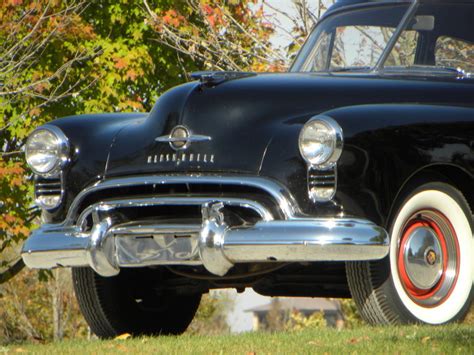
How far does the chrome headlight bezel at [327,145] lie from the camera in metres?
5.65

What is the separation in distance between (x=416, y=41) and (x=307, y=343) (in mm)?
2486

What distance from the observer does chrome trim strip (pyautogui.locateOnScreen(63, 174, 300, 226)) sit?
5672 mm

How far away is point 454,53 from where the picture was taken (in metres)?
7.06

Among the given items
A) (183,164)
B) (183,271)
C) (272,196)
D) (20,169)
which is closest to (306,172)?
(272,196)

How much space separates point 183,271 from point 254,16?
9.18 meters

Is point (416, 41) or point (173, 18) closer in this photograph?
point (416, 41)

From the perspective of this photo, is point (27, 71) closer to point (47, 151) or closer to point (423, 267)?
point (47, 151)

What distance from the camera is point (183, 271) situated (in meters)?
6.46

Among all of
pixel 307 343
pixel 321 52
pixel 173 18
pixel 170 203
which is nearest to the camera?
pixel 307 343

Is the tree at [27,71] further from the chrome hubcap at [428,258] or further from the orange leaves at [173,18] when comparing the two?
the chrome hubcap at [428,258]

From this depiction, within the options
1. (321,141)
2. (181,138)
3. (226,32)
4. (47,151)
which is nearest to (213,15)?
(226,32)

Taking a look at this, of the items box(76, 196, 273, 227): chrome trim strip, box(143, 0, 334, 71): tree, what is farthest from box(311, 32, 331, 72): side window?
box(143, 0, 334, 71): tree

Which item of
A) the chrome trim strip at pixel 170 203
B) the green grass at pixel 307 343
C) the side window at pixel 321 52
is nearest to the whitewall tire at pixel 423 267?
the green grass at pixel 307 343

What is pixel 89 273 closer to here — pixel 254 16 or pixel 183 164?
pixel 183 164
